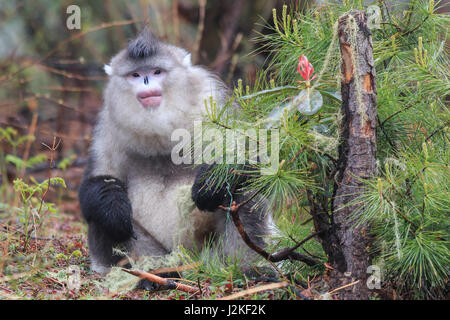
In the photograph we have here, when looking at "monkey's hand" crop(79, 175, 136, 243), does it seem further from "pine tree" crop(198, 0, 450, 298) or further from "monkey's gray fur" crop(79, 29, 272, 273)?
"pine tree" crop(198, 0, 450, 298)

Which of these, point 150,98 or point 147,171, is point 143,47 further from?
point 147,171

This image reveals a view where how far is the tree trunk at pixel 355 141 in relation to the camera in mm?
2510

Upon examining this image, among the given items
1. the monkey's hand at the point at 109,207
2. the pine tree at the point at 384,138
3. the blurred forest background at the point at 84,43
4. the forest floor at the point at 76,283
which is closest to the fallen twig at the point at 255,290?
the forest floor at the point at 76,283

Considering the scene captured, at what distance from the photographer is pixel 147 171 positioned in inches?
145

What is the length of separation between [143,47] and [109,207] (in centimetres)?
114

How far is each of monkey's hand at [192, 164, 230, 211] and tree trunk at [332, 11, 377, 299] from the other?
2.53 ft

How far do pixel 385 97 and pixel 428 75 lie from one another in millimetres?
230

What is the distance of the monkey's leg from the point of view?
11.5 feet

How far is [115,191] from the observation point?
11.8 feet

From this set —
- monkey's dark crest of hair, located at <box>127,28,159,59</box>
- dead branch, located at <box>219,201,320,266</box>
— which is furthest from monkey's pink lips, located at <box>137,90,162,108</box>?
dead branch, located at <box>219,201,320,266</box>

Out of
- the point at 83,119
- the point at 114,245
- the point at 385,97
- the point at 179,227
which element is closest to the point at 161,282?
the point at 179,227

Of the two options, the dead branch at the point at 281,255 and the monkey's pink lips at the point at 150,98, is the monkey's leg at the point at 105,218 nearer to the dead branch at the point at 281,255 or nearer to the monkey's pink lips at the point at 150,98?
the monkey's pink lips at the point at 150,98

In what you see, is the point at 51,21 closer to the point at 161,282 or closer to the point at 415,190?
the point at 161,282

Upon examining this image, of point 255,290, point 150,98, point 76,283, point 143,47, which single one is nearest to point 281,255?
point 255,290
